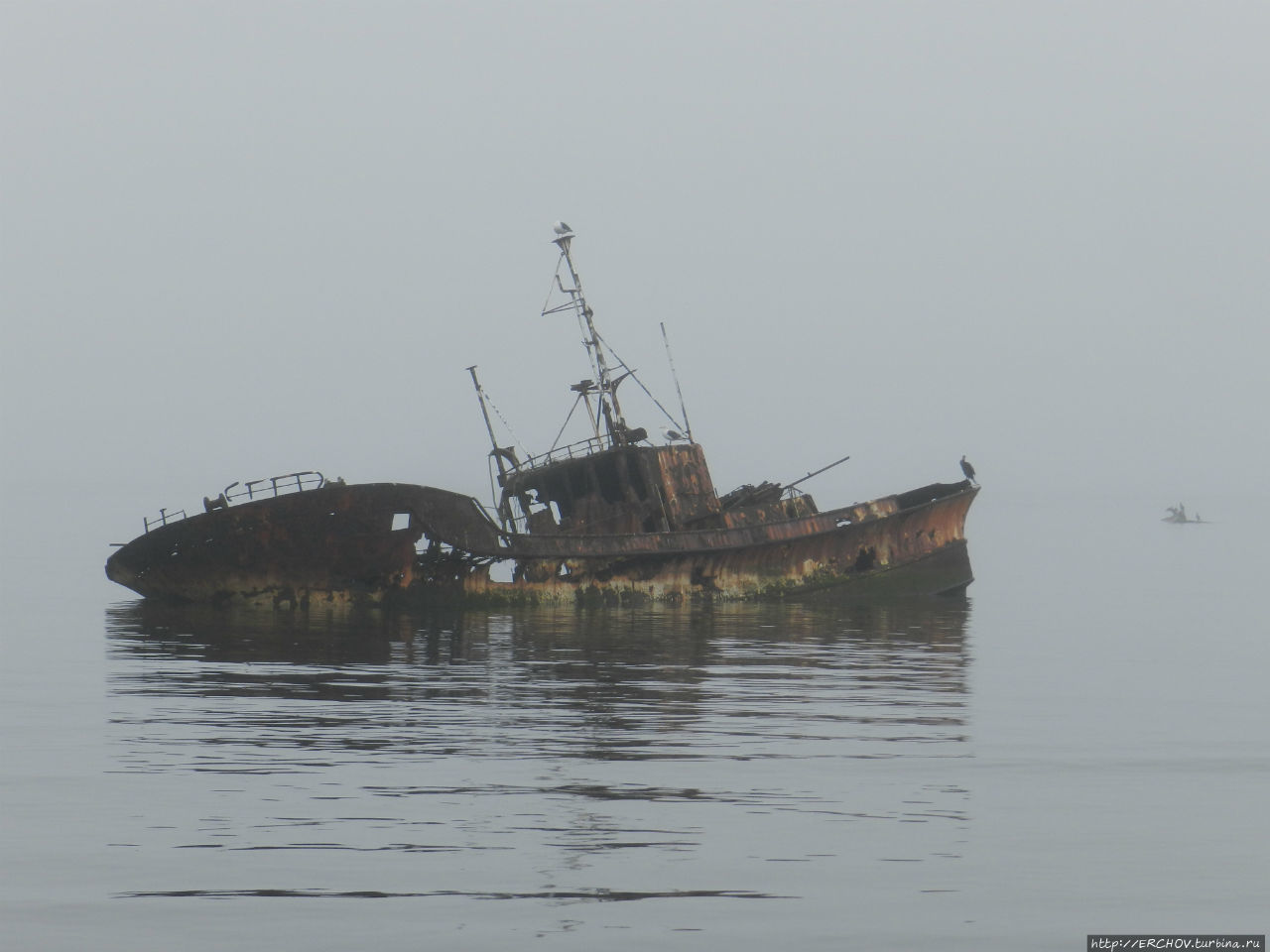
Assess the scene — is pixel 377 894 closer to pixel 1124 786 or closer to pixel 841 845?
pixel 841 845

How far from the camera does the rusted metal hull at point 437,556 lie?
27312mm

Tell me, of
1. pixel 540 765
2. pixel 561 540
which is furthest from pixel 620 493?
pixel 540 765

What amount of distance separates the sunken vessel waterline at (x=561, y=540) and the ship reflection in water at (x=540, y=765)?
3.82 m

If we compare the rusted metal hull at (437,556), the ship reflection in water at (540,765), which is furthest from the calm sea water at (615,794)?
the rusted metal hull at (437,556)

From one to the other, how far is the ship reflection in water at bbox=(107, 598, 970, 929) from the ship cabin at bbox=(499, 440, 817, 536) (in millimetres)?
6008

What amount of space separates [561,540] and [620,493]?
80.1 inches

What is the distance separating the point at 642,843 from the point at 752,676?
9693mm

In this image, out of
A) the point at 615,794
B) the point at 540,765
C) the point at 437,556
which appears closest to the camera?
the point at 615,794

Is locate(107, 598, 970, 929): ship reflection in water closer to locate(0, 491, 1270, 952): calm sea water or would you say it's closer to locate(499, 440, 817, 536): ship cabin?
locate(0, 491, 1270, 952): calm sea water

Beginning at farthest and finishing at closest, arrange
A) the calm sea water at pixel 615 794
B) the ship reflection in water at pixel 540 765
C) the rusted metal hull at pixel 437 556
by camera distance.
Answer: the rusted metal hull at pixel 437 556, the ship reflection in water at pixel 540 765, the calm sea water at pixel 615 794

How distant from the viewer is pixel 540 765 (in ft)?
42.4

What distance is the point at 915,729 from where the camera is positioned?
51.2ft

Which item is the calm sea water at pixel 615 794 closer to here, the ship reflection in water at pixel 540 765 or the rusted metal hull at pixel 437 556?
the ship reflection in water at pixel 540 765

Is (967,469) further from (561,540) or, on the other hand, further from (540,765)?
(540,765)
